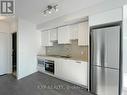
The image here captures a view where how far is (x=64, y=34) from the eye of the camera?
489 centimetres

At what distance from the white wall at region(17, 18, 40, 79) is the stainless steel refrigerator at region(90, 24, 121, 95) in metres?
3.11

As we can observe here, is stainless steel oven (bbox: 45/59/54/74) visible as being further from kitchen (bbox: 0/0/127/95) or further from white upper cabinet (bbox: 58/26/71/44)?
white upper cabinet (bbox: 58/26/71/44)

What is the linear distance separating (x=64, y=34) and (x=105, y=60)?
2335mm

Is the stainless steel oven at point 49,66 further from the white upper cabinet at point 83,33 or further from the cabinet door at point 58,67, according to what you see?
the white upper cabinet at point 83,33

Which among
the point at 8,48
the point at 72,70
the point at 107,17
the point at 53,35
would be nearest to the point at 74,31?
the point at 53,35

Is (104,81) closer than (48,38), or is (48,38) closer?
(104,81)

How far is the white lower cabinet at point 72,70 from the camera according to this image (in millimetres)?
3709

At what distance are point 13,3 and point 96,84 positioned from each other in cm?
339

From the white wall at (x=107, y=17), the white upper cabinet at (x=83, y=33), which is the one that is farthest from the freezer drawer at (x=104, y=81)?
the white wall at (x=107, y=17)

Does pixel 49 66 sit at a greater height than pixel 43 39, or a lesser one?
lesser

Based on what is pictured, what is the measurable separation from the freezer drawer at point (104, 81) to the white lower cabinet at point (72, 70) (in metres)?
0.40

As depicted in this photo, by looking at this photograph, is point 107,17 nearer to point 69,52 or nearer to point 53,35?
point 69,52

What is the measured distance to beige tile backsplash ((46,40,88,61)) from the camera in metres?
4.56

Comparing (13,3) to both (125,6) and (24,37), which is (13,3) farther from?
(125,6)
